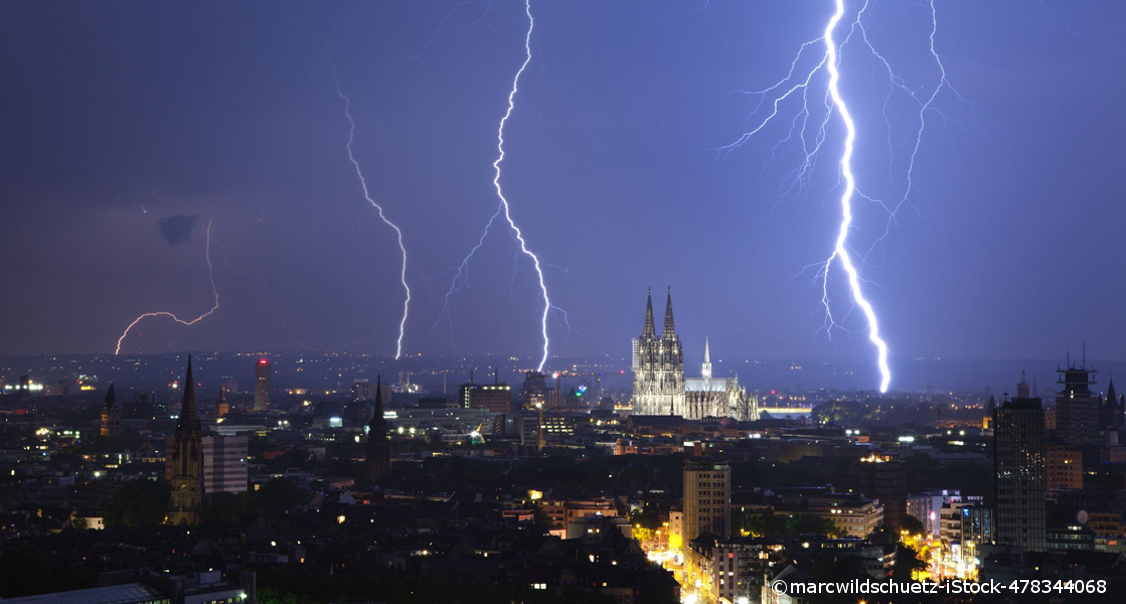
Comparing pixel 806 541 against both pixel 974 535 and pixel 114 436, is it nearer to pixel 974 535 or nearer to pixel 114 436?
pixel 974 535

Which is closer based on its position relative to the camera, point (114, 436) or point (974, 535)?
point (974, 535)

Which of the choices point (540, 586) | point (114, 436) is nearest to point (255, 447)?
point (114, 436)

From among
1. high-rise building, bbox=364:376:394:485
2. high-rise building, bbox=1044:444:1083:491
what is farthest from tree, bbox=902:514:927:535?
high-rise building, bbox=364:376:394:485

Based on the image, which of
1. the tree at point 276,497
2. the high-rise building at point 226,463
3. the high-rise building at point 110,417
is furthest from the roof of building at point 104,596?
the high-rise building at point 110,417

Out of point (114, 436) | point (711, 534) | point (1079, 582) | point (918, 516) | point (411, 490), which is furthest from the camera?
point (114, 436)

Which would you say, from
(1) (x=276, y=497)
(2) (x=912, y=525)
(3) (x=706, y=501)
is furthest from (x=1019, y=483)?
(1) (x=276, y=497)

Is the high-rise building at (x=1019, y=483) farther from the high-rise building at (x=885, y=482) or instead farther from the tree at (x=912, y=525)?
the high-rise building at (x=885, y=482)

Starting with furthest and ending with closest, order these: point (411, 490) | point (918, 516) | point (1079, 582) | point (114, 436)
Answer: point (114, 436) < point (411, 490) < point (918, 516) < point (1079, 582)

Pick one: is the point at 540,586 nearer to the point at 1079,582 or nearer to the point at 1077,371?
the point at 1079,582
